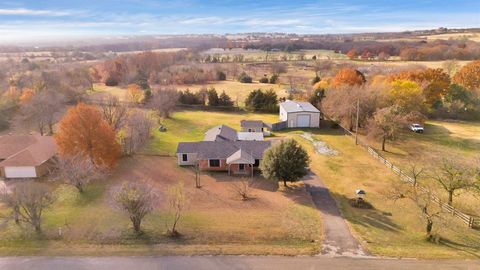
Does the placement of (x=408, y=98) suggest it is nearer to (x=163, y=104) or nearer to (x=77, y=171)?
(x=163, y=104)

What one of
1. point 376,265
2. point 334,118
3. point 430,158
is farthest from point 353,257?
point 334,118

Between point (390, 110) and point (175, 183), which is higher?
point (390, 110)

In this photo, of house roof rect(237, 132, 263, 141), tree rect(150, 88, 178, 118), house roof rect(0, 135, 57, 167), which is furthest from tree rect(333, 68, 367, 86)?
house roof rect(0, 135, 57, 167)

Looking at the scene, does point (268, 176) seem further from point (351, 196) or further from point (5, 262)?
point (5, 262)

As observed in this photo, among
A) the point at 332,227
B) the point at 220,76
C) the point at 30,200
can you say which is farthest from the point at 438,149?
the point at 220,76

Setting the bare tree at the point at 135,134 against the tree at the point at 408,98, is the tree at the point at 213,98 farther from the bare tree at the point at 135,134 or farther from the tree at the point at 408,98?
the tree at the point at 408,98

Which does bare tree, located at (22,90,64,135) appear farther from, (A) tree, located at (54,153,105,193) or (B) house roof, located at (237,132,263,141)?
(B) house roof, located at (237,132,263,141)
